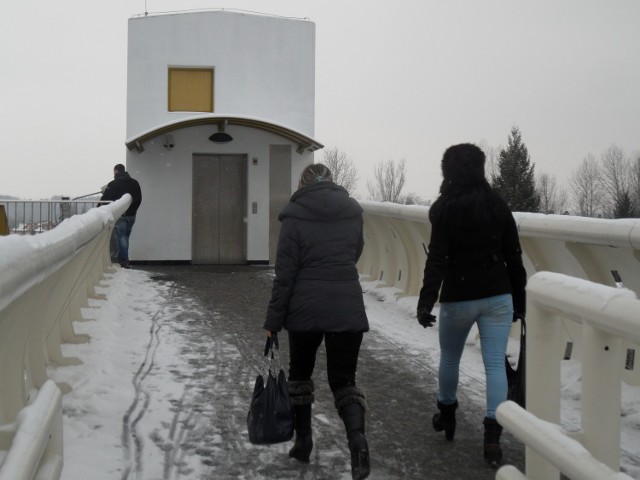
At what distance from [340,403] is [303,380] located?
30 cm

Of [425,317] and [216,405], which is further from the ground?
[425,317]

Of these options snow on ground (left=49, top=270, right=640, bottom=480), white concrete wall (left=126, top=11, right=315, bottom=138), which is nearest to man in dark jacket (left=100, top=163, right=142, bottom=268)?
white concrete wall (left=126, top=11, right=315, bottom=138)

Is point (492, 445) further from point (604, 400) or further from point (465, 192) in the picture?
point (604, 400)

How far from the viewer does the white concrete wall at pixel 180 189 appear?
767 inches

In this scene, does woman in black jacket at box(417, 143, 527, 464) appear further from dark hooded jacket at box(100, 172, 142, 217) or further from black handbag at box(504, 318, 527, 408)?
dark hooded jacket at box(100, 172, 142, 217)

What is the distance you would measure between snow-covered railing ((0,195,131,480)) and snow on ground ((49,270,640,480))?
0.45m

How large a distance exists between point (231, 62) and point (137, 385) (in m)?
14.7

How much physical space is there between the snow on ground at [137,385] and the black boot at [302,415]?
23.5 inches

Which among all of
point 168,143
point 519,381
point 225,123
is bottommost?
point 519,381

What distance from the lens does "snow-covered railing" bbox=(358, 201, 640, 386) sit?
581cm

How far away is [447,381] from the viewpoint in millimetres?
5199

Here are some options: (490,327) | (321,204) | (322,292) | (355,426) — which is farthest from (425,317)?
(321,204)

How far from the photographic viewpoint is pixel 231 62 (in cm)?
2028

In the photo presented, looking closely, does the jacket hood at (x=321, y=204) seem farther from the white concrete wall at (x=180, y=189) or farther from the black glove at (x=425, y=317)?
the white concrete wall at (x=180, y=189)
